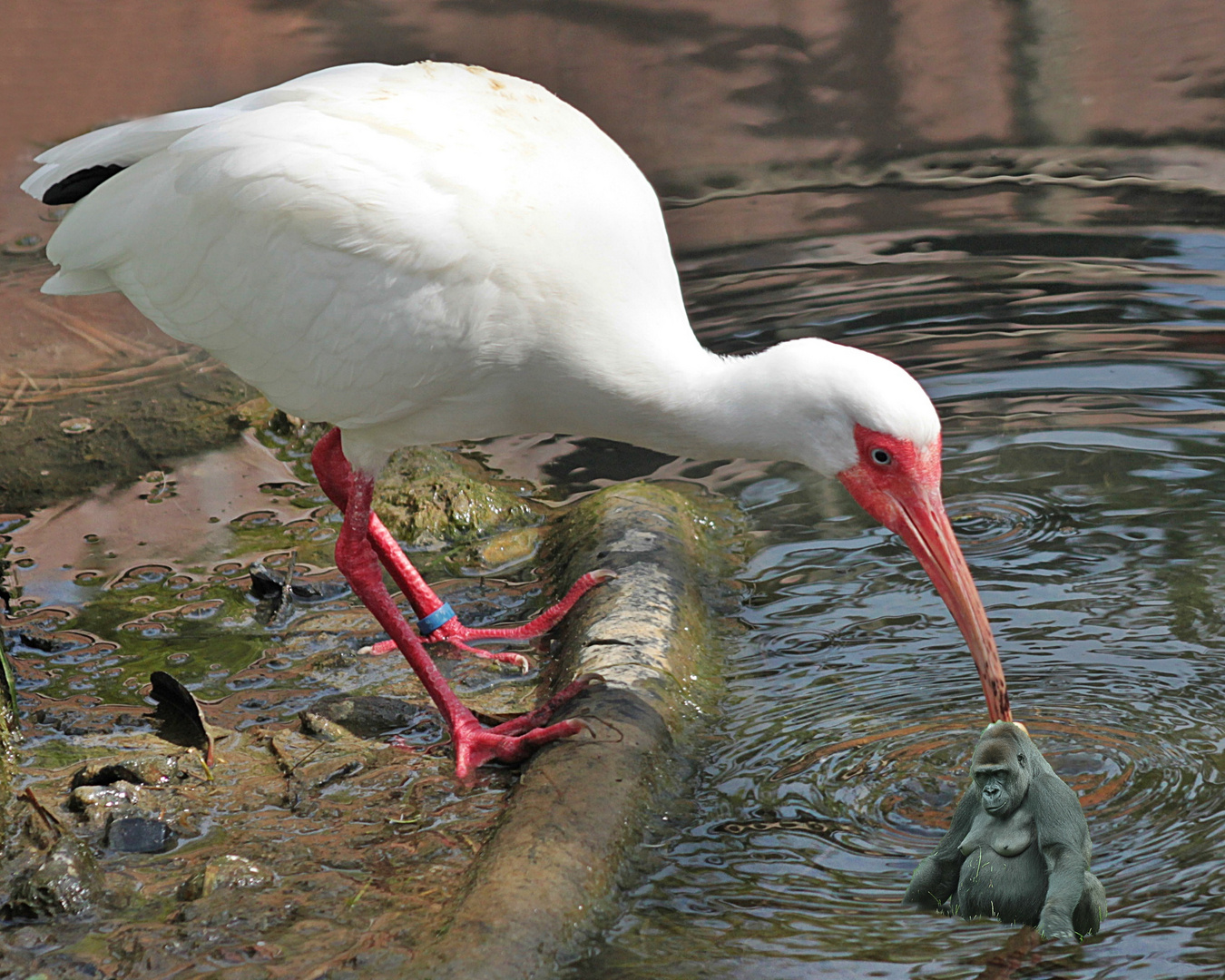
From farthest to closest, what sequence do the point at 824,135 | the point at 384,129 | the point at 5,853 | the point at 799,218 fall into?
the point at 824,135
the point at 799,218
the point at 384,129
the point at 5,853

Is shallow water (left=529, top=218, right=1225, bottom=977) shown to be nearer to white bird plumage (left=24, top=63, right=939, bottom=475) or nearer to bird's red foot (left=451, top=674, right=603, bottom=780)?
bird's red foot (left=451, top=674, right=603, bottom=780)

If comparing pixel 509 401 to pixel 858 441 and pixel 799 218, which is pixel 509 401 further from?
pixel 799 218

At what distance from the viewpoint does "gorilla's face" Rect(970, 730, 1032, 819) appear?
12.1ft

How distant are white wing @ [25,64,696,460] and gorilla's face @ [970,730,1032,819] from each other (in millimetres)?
1769

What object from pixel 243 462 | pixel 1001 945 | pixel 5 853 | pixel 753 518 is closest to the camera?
pixel 1001 945

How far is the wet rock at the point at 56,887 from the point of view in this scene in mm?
4016

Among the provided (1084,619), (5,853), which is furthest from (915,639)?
(5,853)

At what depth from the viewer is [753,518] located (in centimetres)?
658

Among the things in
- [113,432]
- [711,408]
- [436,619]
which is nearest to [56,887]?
[436,619]

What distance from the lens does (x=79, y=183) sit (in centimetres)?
570

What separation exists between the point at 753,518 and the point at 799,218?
3.61 metres

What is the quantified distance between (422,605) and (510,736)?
3.44ft

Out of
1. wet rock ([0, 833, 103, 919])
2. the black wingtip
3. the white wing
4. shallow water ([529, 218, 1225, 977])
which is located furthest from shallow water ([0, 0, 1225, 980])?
the black wingtip

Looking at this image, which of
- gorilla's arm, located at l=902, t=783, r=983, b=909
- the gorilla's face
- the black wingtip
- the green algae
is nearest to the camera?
the gorilla's face
